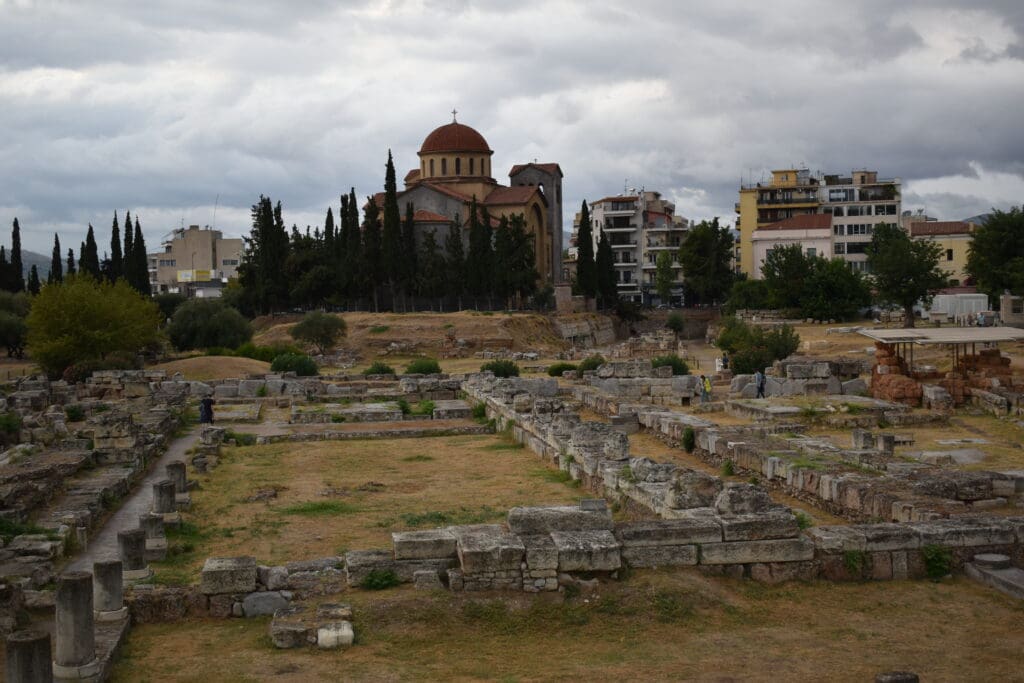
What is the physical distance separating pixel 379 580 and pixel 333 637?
3.64 ft

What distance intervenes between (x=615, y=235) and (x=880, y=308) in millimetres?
35404

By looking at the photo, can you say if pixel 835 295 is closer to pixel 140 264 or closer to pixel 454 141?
pixel 454 141

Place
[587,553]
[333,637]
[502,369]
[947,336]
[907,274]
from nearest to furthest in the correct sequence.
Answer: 1. [333,637]
2. [587,553]
3. [947,336]
4. [502,369]
5. [907,274]

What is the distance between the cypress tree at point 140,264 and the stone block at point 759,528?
59140 millimetres

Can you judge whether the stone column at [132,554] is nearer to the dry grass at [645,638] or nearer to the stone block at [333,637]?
the dry grass at [645,638]

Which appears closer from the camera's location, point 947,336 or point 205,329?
point 947,336

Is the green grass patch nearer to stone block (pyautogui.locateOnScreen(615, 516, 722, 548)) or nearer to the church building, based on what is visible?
stone block (pyautogui.locateOnScreen(615, 516, 722, 548))

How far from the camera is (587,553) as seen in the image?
9.11m

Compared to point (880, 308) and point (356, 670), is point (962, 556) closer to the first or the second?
point (356, 670)

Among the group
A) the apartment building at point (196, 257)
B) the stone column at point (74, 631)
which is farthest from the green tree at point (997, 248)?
the apartment building at point (196, 257)

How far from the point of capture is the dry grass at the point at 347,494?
12.5m

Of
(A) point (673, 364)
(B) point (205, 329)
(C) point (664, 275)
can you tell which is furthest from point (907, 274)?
(C) point (664, 275)

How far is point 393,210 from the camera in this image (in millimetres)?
66062

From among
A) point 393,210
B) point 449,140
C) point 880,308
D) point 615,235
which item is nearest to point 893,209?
point 880,308
